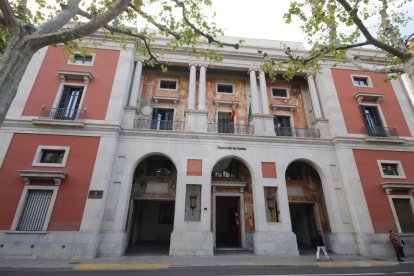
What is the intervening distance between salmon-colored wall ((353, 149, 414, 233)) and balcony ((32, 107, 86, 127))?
18.6 m

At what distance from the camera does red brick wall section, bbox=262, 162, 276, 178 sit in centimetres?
1352

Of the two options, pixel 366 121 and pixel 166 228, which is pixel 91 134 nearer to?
pixel 166 228

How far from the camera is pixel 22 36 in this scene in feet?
20.6

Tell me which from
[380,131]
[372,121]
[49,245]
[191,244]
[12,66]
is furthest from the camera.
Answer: [372,121]

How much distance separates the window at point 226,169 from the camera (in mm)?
15242

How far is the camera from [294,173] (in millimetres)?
15719

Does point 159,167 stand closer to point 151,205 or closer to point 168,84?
point 151,205

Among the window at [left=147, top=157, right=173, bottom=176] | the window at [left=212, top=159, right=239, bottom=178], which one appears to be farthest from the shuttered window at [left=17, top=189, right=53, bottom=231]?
the window at [left=212, top=159, right=239, bottom=178]

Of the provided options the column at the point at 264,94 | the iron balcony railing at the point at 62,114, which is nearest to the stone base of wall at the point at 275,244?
the column at the point at 264,94

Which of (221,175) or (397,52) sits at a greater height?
(397,52)

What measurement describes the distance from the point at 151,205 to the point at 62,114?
9572 mm

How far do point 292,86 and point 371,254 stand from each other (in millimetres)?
13223

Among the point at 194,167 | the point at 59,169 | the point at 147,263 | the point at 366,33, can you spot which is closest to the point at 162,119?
the point at 194,167

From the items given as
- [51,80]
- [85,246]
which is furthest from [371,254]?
[51,80]
